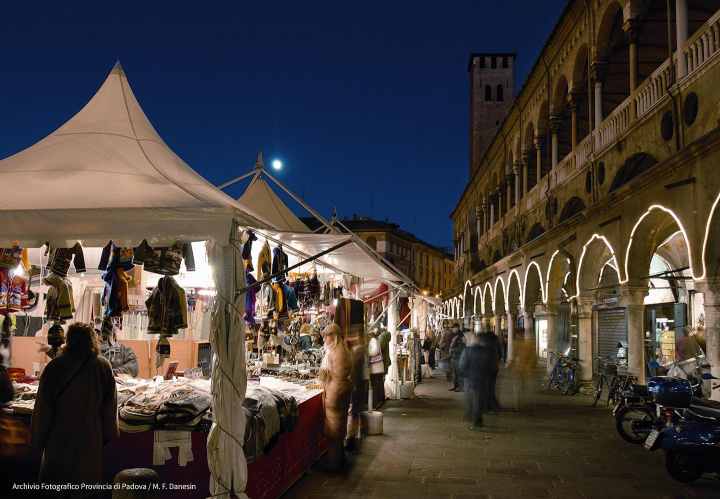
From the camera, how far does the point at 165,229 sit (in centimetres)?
511

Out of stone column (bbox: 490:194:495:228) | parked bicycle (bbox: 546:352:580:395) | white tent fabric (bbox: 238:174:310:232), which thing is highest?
stone column (bbox: 490:194:495:228)

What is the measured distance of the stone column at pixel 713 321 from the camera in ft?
32.2

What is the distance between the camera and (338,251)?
378 inches

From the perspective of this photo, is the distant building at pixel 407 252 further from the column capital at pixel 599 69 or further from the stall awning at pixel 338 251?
the stall awning at pixel 338 251

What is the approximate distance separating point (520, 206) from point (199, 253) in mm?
18898

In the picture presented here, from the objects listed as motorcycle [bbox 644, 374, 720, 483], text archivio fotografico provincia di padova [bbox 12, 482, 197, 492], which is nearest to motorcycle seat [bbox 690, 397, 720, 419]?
motorcycle [bbox 644, 374, 720, 483]

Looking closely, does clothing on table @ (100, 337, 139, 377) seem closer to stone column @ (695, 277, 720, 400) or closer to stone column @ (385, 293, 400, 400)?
stone column @ (385, 293, 400, 400)

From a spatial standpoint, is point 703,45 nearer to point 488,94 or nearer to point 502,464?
point 502,464

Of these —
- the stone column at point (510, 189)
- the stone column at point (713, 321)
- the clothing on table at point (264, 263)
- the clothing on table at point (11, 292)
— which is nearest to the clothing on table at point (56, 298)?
the clothing on table at point (11, 292)

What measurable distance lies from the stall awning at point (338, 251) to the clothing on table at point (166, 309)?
Answer: 3.53 ft

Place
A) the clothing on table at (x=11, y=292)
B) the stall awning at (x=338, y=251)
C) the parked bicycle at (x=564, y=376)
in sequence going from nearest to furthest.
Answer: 1. the clothing on table at (x=11, y=292)
2. the stall awning at (x=338, y=251)
3. the parked bicycle at (x=564, y=376)

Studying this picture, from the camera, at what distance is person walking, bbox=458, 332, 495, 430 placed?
11391 mm

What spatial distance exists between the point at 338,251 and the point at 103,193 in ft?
15.5

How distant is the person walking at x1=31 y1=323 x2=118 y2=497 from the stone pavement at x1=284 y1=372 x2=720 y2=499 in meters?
2.75
